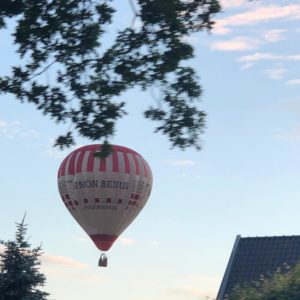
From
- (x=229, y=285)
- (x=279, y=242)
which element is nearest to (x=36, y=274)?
(x=229, y=285)

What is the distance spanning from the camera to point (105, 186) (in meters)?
41.8

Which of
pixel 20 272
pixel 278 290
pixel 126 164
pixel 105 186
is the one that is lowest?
pixel 278 290

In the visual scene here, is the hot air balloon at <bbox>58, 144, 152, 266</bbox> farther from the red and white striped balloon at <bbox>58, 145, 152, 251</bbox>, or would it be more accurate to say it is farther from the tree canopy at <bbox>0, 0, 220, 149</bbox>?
the tree canopy at <bbox>0, 0, 220, 149</bbox>

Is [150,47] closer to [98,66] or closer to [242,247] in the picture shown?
[98,66]

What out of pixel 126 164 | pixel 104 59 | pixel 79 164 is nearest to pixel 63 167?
pixel 79 164

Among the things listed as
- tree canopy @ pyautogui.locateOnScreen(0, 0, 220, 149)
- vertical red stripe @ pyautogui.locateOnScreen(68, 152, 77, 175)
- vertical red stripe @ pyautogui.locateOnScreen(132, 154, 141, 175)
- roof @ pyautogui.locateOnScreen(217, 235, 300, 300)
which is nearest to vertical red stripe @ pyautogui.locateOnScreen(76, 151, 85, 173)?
vertical red stripe @ pyautogui.locateOnScreen(68, 152, 77, 175)

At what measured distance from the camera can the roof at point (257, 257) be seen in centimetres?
4012

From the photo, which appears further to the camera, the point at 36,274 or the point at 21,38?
the point at 36,274

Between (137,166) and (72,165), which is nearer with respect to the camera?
(137,166)

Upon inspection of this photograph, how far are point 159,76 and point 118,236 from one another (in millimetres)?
28557

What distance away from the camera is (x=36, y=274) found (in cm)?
3016

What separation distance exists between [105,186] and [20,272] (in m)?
11.9

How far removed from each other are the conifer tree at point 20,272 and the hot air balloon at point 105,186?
1131cm

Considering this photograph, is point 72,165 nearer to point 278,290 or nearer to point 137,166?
point 137,166
